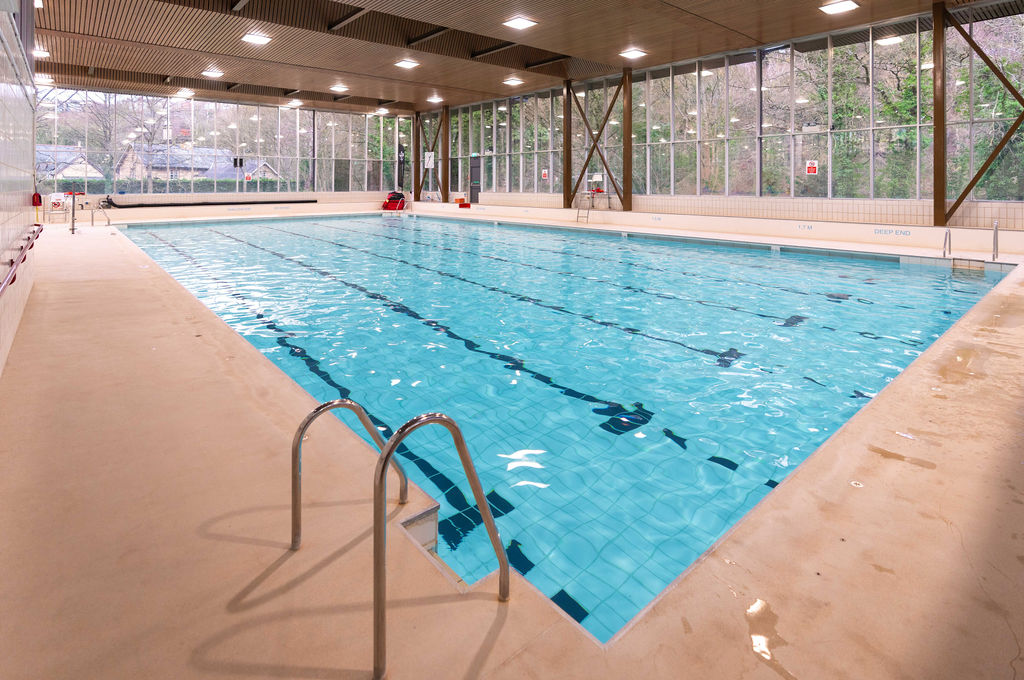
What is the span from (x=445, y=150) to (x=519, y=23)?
11.8 metres

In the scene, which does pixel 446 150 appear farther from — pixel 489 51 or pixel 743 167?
pixel 743 167

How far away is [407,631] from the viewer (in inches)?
58.9

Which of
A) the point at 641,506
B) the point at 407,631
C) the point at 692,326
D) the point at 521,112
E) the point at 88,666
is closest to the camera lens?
the point at 88,666

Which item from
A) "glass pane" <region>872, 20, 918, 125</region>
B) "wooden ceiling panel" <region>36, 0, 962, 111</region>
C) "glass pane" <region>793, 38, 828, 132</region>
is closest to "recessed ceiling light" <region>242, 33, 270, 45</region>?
"wooden ceiling panel" <region>36, 0, 962, 111</region>

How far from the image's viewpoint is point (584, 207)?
18.0 m

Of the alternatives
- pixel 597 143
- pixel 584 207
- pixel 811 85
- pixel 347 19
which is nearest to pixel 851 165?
pixel 811 85

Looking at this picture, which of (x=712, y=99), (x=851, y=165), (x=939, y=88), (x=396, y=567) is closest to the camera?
(x=396, y=567)

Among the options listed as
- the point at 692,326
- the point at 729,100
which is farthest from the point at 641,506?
the point at 729,100

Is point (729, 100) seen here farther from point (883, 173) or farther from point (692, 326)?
point (692, 326)

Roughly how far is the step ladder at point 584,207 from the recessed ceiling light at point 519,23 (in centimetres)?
579

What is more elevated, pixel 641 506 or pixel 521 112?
pixel 521 112

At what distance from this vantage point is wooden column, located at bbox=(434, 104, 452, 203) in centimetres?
2244

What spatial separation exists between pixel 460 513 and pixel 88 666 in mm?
1582

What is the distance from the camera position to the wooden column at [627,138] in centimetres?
1560
